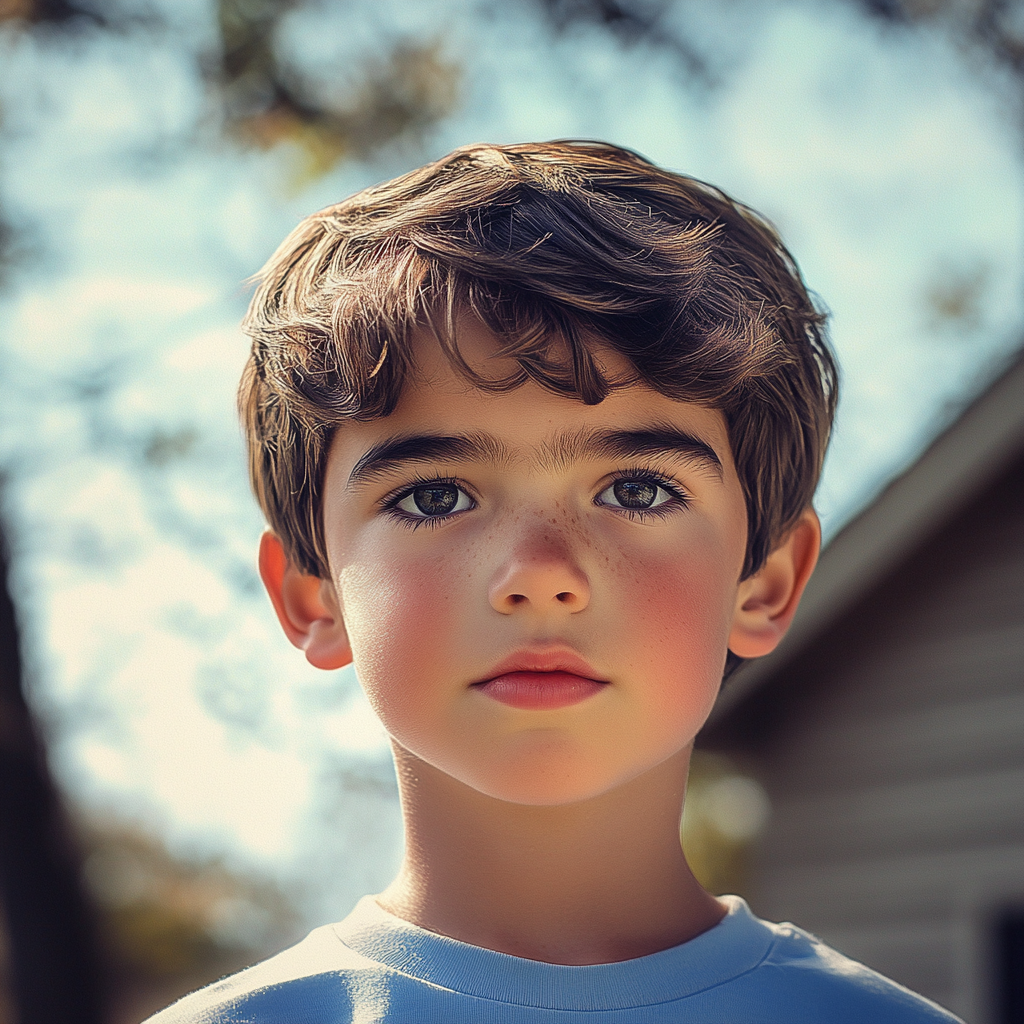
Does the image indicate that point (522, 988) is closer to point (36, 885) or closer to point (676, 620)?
point (676, 620)

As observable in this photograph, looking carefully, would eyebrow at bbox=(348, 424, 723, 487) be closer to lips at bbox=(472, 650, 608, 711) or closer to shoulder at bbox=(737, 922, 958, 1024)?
lips at bbox=(472, 650, 608, 711)

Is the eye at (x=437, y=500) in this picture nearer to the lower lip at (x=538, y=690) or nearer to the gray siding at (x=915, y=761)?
the lower lip at (x=538, y=690)

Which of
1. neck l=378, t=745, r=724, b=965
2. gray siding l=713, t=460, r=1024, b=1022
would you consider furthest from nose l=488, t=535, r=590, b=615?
gray siding l=713, t=460, r=1024, b=1022

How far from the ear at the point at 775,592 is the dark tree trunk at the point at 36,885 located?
4.54 metres

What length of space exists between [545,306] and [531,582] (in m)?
0.35

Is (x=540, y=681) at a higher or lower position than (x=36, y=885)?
lower

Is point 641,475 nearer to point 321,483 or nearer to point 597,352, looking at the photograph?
point 597,352

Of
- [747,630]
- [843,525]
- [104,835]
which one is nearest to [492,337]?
[747,630]

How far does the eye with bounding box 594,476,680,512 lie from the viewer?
5.08 ft

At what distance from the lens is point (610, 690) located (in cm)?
148

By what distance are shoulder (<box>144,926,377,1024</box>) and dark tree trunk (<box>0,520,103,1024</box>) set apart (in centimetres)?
431

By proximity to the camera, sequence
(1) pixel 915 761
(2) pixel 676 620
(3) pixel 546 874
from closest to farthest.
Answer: (2) pixel 676 620, (3) pixel 546 874, (1) pixel 915 761

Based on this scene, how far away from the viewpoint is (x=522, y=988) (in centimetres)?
153

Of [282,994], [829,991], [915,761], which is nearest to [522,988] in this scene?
[282,994]
